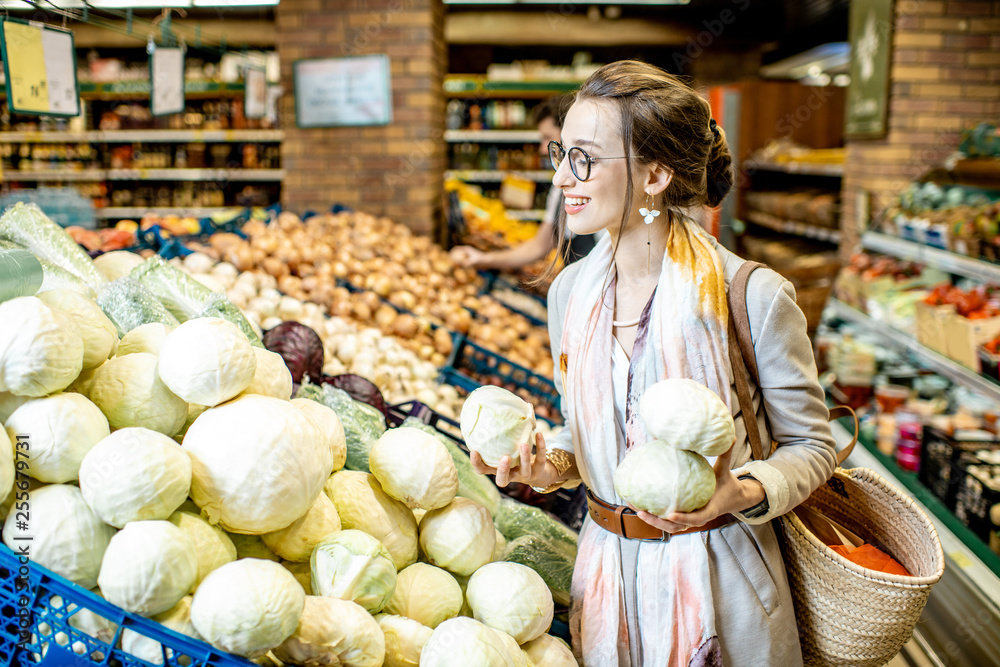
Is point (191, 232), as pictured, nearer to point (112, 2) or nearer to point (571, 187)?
point (571, 187)

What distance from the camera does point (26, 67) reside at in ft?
6.84

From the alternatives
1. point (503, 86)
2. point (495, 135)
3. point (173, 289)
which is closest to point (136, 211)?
point (495, 135)

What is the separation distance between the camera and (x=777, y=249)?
22.4 feet

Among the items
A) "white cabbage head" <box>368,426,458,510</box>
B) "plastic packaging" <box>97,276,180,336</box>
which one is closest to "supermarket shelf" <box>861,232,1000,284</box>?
"white cabbage head" <box>368,426,458,510</box>

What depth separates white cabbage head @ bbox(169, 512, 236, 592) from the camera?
1.07 meters

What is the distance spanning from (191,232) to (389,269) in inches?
42.2

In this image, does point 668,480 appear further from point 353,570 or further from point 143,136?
point 143,136

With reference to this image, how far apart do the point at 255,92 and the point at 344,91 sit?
565mm

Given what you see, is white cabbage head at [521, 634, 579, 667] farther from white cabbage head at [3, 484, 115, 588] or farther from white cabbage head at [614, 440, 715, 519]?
white cabbage head at [3, 484, 115, 588]

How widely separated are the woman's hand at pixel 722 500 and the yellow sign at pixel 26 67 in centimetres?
211

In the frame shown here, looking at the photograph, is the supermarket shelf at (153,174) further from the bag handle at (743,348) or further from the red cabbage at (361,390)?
the bag handle at (743,348)

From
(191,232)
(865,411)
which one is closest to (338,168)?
(191,232)

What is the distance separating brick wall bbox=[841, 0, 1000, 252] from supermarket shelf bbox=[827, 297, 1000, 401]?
1151 mm

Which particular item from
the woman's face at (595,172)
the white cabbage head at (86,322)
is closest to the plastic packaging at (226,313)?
the white cabbage head at (86,322)
